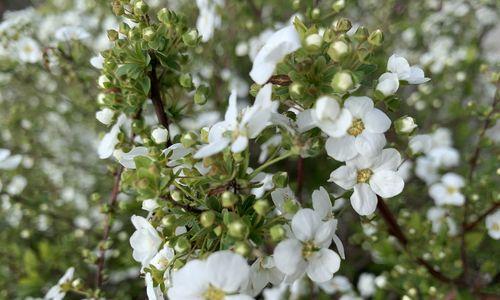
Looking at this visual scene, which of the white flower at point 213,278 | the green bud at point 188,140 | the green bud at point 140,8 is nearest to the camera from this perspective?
the white flower at point 213,278

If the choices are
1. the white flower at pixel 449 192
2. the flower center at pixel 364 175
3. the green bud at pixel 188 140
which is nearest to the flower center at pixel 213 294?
the green bud at pixel 188 140

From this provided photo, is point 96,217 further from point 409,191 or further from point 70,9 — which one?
point 409,191

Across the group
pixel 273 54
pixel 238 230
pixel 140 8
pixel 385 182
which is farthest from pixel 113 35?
pixel 385 182

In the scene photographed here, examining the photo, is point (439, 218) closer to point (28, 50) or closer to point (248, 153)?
point (248, 153)

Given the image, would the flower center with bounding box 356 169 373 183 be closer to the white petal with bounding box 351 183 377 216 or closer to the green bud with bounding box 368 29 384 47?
the white petal with bounding box 351 183 377 216

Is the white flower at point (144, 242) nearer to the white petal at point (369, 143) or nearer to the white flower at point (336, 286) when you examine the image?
the white petal at point (369, 143)

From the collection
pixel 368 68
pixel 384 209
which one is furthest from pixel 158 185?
pixel 384 209

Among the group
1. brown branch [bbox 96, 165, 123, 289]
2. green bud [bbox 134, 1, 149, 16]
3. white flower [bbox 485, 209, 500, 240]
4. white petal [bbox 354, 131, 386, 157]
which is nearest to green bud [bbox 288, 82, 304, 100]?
white petal [bbox 354, 131, 386, 157]
